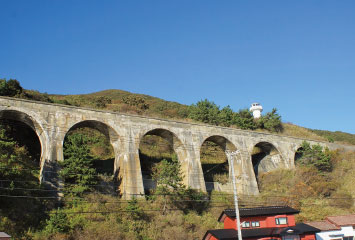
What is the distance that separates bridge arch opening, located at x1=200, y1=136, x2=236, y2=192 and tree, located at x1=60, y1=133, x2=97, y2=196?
538 inches

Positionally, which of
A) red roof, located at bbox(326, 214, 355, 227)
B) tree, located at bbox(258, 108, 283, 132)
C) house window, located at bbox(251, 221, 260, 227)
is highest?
tree, located at bbox(258, 108, 283, 132)

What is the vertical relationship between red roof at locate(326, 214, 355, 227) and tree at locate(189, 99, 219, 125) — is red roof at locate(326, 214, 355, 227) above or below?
below

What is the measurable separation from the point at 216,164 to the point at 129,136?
16.5m

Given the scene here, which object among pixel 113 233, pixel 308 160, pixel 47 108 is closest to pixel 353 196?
pixel 308 160

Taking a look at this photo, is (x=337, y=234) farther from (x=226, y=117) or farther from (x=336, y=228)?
(x=226, y=117)

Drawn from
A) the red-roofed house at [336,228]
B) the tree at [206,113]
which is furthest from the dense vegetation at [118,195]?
the tree at [206,113]

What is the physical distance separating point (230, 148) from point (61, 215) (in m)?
21.5

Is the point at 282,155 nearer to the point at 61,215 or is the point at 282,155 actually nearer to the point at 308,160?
the point at 308,160

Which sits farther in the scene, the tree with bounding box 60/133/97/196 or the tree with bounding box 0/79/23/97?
the tree with bounding box 0/79/23/97

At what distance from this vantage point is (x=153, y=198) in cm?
2847

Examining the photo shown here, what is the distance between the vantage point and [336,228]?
26.6 meters

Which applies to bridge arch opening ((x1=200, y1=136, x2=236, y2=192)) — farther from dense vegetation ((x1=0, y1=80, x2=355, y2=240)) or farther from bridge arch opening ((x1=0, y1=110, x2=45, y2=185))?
bridge arch opening ((x1=0, y1=110, x2=45, y2=185))

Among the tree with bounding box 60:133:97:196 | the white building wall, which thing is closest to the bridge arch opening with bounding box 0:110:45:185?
the tree with bounding box 60:133:97:196

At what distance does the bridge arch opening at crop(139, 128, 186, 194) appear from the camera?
1322 inches
